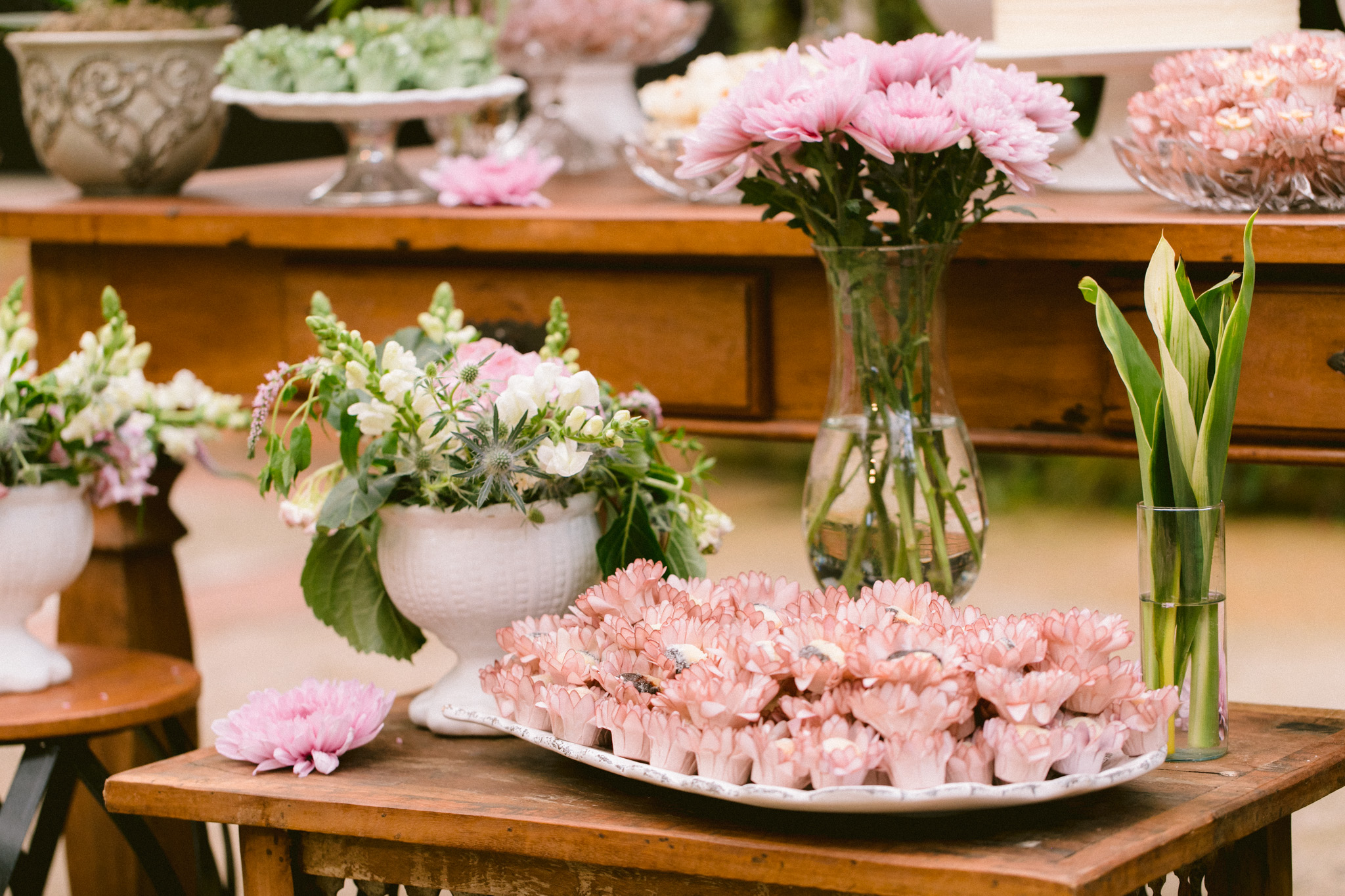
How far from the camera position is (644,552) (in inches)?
38.4

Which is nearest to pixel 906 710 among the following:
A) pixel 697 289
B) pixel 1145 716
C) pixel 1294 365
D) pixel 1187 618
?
pixel 1145 716

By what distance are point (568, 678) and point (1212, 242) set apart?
52cm

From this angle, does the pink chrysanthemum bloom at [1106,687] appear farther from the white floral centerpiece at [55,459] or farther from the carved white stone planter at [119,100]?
the carved white stone planter at [119,100]

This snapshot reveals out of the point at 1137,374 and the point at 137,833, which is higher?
the point at 1137,374

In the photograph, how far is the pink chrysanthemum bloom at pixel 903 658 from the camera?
2.36 feet

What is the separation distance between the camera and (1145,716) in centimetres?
74

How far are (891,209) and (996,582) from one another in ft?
7.59

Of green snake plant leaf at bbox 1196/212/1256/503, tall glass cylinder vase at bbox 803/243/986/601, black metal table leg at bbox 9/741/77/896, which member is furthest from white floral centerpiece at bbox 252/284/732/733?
black metal table leg at bbox 9/741/77/896

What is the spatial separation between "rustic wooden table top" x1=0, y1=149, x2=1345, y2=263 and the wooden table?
311mm

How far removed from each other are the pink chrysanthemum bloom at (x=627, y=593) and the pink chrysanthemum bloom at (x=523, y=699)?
6 cm

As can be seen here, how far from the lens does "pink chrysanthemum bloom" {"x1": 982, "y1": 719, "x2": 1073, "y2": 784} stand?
2.31ft

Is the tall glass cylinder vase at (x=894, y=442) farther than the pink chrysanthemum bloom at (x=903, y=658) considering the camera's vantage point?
Yes

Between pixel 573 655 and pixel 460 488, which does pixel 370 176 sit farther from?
pixel 573 655

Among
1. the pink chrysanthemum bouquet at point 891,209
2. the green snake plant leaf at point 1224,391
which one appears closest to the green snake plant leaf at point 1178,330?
the green snake plant leaf at point 1224,391
